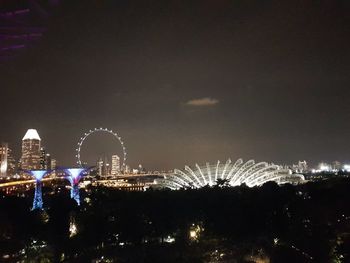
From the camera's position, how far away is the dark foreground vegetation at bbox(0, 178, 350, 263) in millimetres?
19750

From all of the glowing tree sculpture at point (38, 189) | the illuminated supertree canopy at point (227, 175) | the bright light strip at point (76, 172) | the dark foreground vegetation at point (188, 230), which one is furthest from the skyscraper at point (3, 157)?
the dark foreground vegetation at point (188, 230)

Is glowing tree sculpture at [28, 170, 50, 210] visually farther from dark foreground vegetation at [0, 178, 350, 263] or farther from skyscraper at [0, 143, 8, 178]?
skyscraper at [0, 143, 8, 178]

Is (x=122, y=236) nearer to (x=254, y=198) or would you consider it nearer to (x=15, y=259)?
(x=15, y=259)

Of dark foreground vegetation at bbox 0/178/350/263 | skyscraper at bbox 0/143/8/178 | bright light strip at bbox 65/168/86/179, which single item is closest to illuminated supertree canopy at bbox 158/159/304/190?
bright light strip at bbox 65/168/86/179

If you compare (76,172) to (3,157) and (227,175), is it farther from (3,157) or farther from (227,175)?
(3,157)

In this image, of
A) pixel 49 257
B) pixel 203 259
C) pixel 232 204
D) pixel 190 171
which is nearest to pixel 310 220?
pixel 232 204

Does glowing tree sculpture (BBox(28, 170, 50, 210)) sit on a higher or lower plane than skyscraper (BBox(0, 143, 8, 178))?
lower

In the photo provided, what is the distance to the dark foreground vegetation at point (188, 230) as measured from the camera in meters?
19.8

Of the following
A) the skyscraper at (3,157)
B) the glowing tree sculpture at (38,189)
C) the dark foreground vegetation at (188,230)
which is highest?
the skyscraper at (3,157)

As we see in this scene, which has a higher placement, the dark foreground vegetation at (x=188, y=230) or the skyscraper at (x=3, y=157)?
the skyscraper at (x=3, y=157)

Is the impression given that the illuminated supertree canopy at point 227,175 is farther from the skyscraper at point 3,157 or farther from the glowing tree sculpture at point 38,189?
the skyscraper at point 3,157

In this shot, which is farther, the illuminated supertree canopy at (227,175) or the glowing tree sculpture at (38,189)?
the illuminated supertree canopy at (227,175)

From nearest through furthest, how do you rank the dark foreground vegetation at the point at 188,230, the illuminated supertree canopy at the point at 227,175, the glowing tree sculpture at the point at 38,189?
the dark foreground vegetation at the point at 188,230, the glowing tree sculpture at the point at 38,189, the illuminated supertree canopy at the point at 227,175

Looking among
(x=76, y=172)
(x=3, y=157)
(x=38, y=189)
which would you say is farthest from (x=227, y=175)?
(x=3, y=157)
